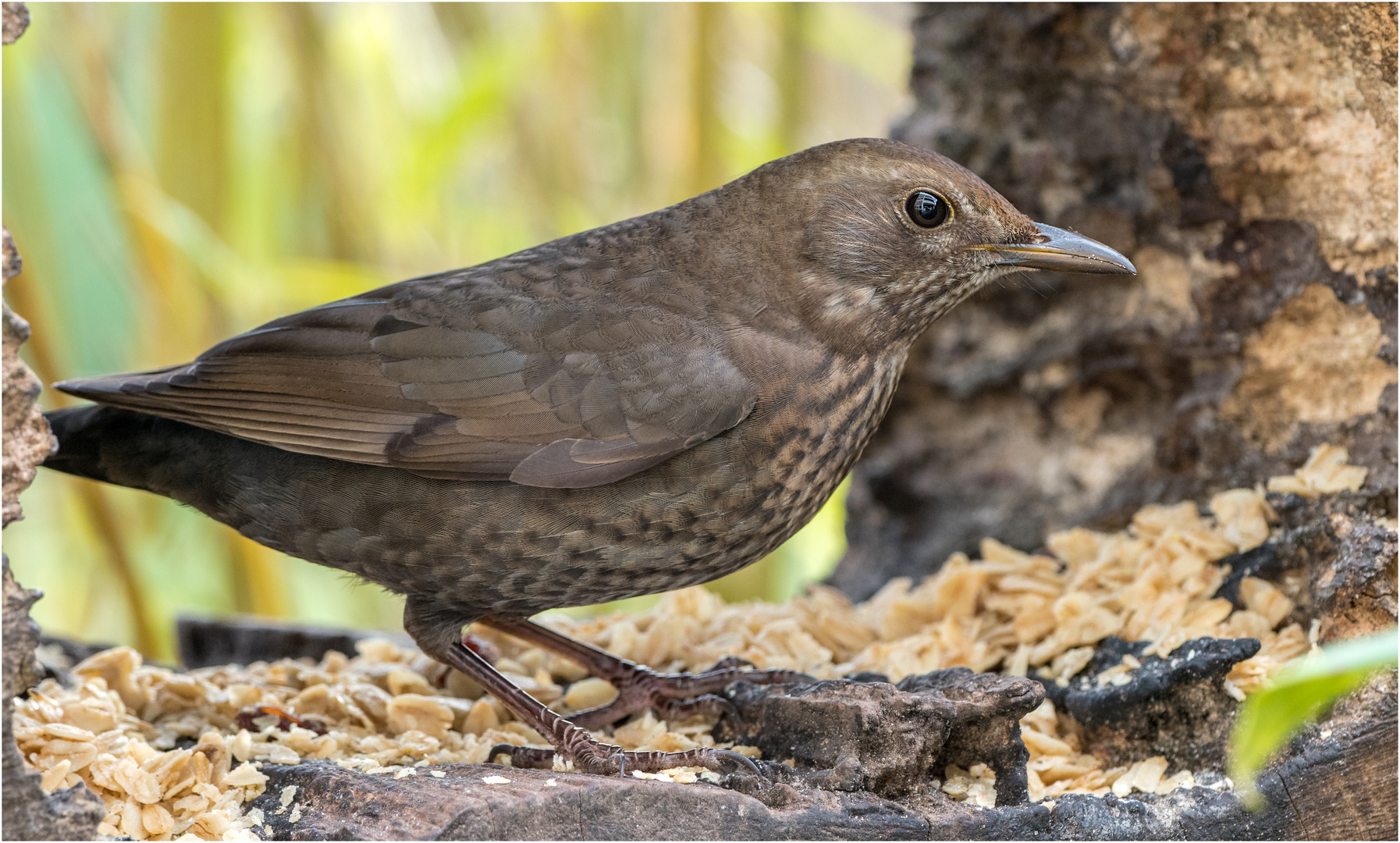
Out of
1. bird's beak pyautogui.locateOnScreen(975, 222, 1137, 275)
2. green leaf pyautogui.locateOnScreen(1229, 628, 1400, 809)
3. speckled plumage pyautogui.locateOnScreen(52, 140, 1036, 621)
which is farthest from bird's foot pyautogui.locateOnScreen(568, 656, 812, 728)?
green leaf pyautogui.locateOnScreen(1229, 628, 1400, 809)

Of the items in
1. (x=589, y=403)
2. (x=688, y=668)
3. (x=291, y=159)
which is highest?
(x=291, y=159)

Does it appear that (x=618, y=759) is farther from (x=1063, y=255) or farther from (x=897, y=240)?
(x=1063, y=255)

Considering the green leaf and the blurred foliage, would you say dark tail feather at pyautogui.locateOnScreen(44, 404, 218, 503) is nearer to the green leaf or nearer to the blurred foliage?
the blurred foliage

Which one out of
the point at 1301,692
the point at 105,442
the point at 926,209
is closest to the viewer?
the point at 1301,692

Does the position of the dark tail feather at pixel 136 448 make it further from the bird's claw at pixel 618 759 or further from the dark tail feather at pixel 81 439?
the bird's claw at pixel 618 759

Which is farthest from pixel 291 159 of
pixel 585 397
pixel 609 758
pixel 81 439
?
pixel 609 758

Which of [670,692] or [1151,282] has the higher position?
[1151,282]
